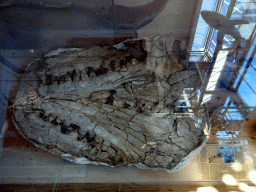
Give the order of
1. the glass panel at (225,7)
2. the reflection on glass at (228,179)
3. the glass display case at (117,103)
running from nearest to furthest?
the glass panel at (225,7)
the glass display case at (117,103)
the reflection on glass at (228,179)

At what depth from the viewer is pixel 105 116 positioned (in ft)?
6.56

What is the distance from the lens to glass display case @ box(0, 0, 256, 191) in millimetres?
1852

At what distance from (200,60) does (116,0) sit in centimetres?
93

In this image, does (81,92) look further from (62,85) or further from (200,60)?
(200,60)

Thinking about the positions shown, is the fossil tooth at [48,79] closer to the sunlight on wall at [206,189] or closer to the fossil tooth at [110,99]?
the fossil tooth at [110,99]

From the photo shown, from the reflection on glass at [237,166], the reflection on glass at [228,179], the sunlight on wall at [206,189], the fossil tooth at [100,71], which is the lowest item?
the sunlight on wall at [206,189]

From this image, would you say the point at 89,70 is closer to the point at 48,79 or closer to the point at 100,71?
the point at 100,71

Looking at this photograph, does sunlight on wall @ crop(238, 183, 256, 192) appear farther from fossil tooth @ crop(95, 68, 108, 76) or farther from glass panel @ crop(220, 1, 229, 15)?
fossil tooth @ crop(95, 68, 108, 76)

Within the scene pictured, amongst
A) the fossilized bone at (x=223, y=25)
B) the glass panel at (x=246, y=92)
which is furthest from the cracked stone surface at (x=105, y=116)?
the fossilized bone at (x=223, y=25)

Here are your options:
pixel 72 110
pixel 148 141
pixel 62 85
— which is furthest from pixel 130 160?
pixel 62 85

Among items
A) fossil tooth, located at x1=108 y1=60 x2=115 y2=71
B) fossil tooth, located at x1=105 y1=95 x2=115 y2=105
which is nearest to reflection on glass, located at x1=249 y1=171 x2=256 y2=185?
fossil tooth, located at x1=105 y1=95 x2=115 y2=105

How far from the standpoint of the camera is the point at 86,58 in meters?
2.06

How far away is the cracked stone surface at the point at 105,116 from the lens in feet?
6.39

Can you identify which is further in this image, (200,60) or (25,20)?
(25,20)
